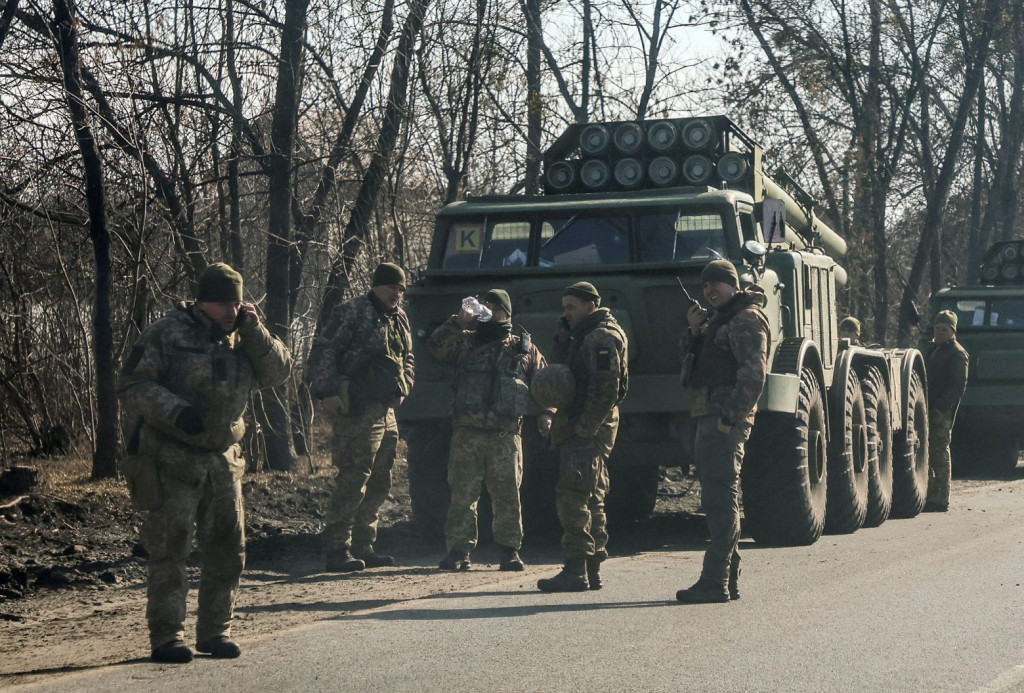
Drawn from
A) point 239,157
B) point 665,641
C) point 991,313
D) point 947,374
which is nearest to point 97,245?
point 239,157

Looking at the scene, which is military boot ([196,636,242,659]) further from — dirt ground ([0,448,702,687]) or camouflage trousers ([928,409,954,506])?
camouflage trousers ([928,409,954,506])

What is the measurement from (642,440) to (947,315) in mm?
5389

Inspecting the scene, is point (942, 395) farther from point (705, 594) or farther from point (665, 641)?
point (665, 641)

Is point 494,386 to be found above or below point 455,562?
above

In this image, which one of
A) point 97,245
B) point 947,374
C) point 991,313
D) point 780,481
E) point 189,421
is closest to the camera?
point 189,421

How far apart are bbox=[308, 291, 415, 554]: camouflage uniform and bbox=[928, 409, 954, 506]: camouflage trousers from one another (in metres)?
7.11

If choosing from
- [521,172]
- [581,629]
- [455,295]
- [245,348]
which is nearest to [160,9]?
[455,295]

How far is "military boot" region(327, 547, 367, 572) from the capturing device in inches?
364

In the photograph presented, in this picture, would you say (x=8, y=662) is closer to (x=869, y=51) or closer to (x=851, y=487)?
(x=851, y=487)

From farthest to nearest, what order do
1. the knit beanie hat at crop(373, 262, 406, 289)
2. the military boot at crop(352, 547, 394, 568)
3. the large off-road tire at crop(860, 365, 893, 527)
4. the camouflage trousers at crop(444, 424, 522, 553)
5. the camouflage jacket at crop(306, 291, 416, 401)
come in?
1. the large off-road tire at crop(860, 365, 893, 527)
2. the military boot at crop(352, 547, 394, 568)
3. the camouflage trousers at crop(444, 424, 522, 553)
4. the knit beanie hat at crop(373, 262, 406, 289)
5. the camouflage jacket at crop(306, 291, 416, 401)

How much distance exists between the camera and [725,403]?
8.04 m

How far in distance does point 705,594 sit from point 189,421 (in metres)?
3.15

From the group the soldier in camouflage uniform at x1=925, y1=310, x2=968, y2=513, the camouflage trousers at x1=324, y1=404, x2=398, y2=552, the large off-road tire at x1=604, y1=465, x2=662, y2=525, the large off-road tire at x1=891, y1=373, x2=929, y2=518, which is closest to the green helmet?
the camouflage trousers at x1=324, y1=404, x2=398, y2=552

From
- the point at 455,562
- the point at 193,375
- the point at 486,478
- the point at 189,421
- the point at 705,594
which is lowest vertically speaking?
the point at 705,594
